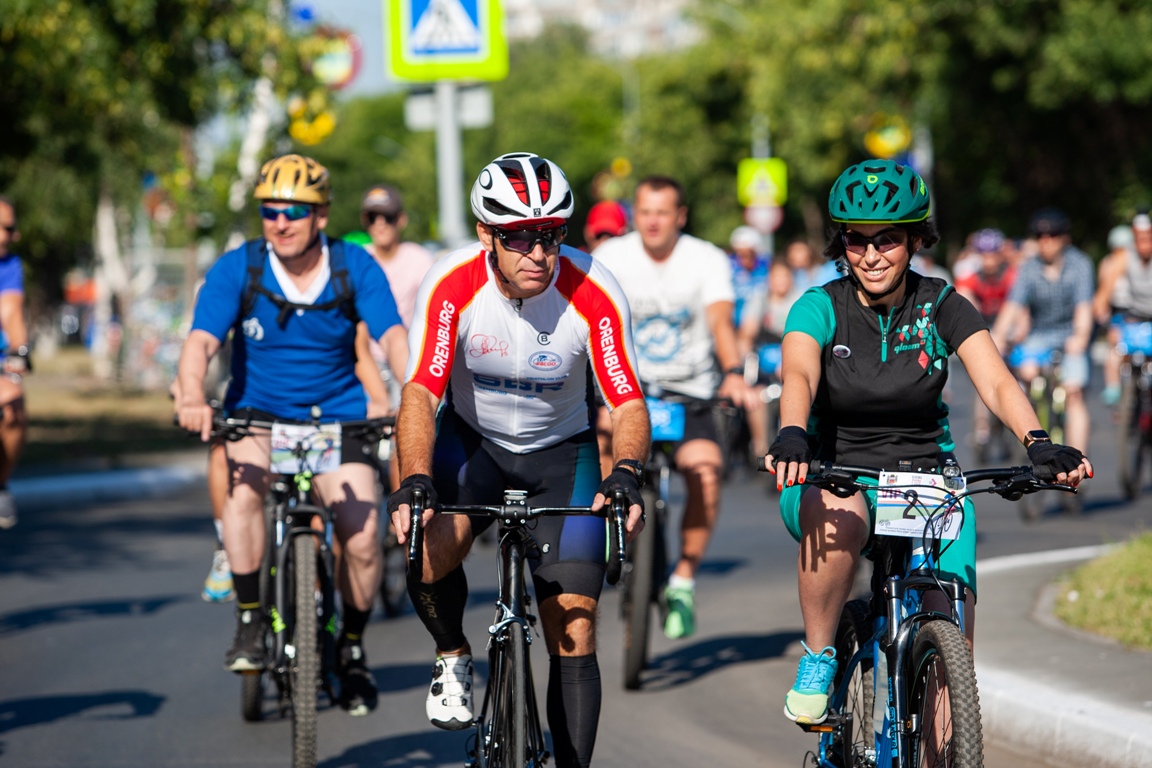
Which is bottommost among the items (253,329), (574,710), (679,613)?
(679,613)

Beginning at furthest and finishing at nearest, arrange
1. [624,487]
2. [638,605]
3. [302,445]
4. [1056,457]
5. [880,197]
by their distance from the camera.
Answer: [638,605] < [302,445] < [880,197] < [624,487] < [1056,457]

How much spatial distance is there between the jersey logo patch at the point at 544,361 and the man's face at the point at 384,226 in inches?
220

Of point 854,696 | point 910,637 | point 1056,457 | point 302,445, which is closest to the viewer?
point 1056,457

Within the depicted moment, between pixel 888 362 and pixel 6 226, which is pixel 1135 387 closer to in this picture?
pixel 6 226

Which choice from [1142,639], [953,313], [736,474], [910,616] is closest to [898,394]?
[953,313]

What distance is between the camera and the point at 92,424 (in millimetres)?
22703

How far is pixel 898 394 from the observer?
494cm

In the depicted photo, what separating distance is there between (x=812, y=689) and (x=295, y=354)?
2809 millimetres

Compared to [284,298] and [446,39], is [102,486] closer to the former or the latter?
[446,39]

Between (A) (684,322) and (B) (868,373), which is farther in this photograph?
(A) (684,322)

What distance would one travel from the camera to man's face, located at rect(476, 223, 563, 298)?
4.91 metres

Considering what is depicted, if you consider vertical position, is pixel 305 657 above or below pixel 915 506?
below

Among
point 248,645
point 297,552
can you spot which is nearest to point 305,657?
point 297,552

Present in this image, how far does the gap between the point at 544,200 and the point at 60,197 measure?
2910cm
